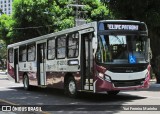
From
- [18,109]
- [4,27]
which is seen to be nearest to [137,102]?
[18,109]

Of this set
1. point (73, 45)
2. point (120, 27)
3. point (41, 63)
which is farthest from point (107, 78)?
point (41, 63)

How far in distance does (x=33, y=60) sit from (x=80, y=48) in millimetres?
6246

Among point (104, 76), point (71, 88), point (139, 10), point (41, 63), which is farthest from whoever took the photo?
point (139, 10)

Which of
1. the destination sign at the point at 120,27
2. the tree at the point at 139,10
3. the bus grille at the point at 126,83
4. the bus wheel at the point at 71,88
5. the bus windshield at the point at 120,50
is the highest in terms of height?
the tree at the point at 139,10

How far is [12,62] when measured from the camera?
2511cm

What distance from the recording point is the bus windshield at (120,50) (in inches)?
568

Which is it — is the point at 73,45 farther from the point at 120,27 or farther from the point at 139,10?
the point at 139,10

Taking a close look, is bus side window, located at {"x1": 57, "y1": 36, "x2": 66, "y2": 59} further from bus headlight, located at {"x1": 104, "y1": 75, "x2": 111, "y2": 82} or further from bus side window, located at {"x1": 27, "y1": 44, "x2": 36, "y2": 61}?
bus side window, located at {"x1": 27, "y1": 44, "x2": 36, "y2": 61}

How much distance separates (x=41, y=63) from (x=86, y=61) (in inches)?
210

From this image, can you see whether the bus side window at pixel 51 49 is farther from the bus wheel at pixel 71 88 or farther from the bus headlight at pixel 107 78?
the bus headlight at pixel 107 78

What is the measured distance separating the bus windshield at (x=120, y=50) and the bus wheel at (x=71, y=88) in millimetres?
2332

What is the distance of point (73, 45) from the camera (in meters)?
16.2


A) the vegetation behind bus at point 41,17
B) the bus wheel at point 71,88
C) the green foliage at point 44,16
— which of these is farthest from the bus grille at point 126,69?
the green foliage at point 44,16

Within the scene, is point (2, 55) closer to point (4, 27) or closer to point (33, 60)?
point (4, 27)
